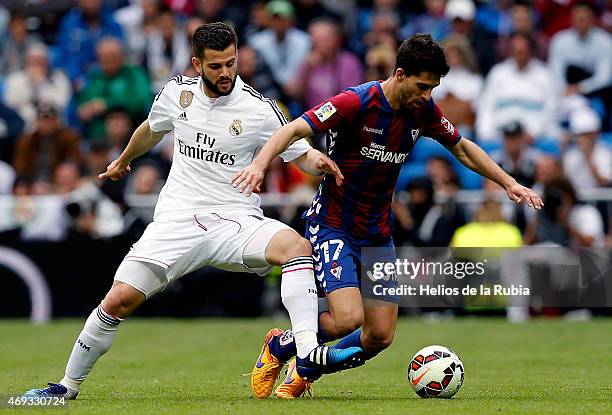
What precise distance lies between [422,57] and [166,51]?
1232 centimetres

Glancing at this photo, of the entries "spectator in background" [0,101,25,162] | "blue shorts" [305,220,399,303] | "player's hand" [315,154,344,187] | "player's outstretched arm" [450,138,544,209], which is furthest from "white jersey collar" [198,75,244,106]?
"spectator in background" [0,101,25,162]

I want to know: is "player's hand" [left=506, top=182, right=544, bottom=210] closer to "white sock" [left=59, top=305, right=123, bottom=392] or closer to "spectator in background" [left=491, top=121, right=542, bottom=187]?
"white sock" [left=59, top=305, right=123, bottom=392]

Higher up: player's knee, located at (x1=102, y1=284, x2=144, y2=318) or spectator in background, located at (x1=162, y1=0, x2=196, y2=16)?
spectator in background, located at (x1=162, y1=0, x2=196, y2=16)

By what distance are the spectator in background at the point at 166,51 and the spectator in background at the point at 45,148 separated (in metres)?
1.88

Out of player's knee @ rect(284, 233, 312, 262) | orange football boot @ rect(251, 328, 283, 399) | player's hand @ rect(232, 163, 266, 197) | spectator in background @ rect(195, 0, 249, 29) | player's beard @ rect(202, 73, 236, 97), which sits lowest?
orange football boot @ rect(251, 328, 283, 399)

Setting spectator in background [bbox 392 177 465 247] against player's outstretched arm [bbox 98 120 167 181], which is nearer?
player's outstretched arm [bbox 98 120 167 181]

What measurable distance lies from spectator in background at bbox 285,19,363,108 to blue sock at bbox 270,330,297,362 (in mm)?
10107

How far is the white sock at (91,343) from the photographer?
8.88 meters

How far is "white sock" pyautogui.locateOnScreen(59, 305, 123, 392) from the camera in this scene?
888cm

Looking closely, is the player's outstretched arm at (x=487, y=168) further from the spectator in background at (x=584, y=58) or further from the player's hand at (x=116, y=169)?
the spectator in background at (x=584, y=58)

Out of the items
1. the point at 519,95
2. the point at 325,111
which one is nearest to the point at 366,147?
the point at 325,111

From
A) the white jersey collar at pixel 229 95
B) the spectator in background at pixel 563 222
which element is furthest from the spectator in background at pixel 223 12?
the white jersey collar at pixel 229 95

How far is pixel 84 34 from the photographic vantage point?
21297mm

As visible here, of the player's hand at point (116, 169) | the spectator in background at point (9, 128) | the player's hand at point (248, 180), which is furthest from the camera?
the spectator in background at point (9, 128)
